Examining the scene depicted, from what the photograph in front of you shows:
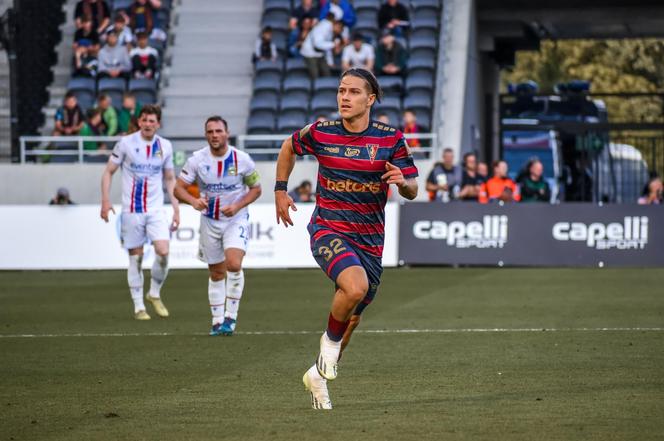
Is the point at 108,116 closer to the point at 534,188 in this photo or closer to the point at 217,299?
the point at 534,188

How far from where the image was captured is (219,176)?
13273mm

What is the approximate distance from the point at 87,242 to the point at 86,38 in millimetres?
8263

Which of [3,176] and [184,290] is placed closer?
[184,290]

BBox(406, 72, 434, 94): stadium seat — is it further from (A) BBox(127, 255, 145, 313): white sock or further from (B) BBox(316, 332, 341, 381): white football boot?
(B) BBox(316, 332, 341, 381): white football boot

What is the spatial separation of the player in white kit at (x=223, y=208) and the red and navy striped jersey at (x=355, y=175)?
14.9ft

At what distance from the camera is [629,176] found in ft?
110

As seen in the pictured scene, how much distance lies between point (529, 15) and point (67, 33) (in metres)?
11.2

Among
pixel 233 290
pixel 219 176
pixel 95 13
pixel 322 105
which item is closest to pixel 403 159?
pixel 219 176

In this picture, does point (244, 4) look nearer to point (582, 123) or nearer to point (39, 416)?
point (582, 123)

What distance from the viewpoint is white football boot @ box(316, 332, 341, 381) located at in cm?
842

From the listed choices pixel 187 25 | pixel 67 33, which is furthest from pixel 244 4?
pixel 67 33

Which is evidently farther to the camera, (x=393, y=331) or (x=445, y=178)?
(x=445, y=178)

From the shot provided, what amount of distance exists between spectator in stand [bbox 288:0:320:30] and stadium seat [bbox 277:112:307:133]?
207cm

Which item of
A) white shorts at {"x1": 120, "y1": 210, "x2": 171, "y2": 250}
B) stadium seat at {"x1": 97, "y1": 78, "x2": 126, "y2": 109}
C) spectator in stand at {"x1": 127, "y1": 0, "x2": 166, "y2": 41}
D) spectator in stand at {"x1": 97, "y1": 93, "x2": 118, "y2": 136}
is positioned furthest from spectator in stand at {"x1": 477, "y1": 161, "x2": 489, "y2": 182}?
white shorts at {"x1": 120, "y1": 210, "x2": 171, "y2": 250}
